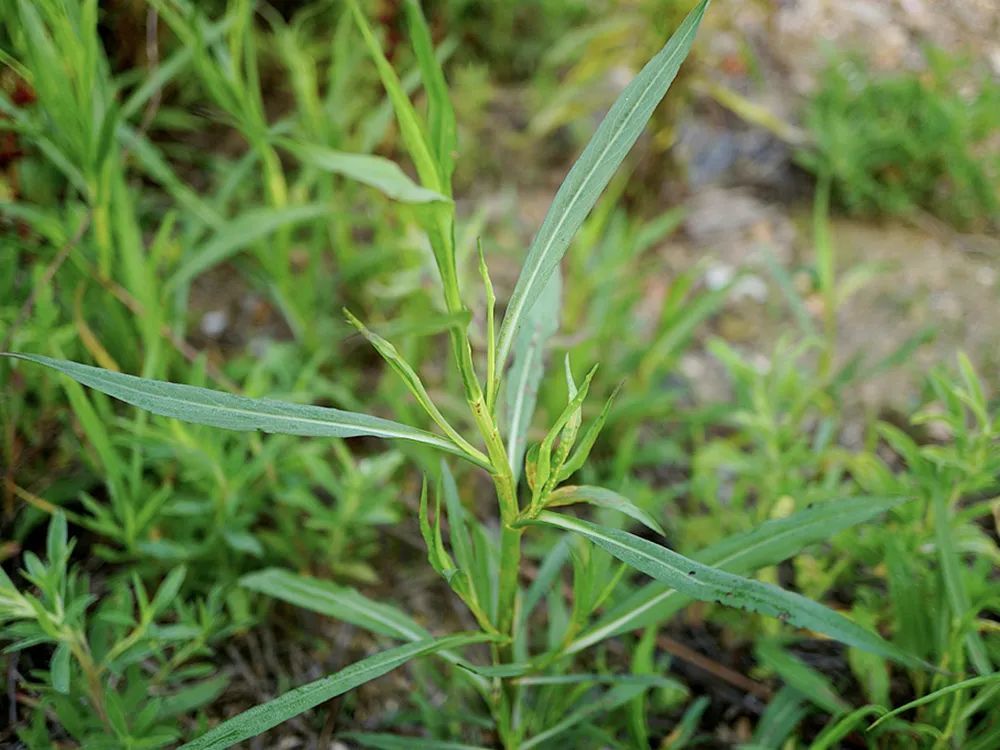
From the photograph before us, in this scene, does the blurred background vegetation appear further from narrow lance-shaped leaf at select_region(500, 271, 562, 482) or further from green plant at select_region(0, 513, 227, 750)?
narrow lance-shaped leaf at select_region(500, 271, 562, 482)

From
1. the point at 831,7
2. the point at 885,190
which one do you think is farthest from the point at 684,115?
the point at 831,7

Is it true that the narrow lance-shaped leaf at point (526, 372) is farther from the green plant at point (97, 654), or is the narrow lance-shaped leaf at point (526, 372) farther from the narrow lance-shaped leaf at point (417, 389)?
the green plant at point (97, 654)

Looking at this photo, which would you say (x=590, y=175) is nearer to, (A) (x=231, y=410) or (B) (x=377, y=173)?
(B) (x=377, y=173)

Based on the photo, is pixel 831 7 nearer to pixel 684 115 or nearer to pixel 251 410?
pixel 684 115

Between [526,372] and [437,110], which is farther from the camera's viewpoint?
[526,372]

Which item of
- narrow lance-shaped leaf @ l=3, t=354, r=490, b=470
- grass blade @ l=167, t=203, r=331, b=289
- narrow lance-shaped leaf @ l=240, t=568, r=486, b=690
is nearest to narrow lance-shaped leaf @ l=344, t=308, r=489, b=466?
narrow lance-shaped leaf @ l=3, t=354, r=490, b=470

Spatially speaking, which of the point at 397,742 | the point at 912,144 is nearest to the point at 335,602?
the point at 397,742
